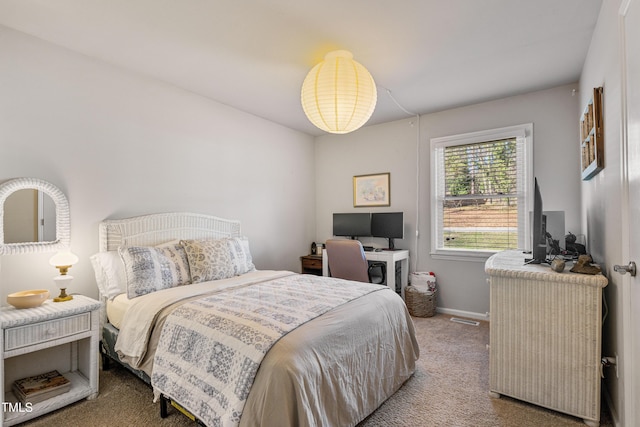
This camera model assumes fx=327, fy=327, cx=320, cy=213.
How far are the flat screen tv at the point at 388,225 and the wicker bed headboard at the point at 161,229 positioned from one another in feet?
5.69

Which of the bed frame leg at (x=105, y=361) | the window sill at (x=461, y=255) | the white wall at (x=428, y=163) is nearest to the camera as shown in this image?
the bed frame leg at (x=105, y=361)

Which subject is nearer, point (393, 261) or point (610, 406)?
point (610, 406)

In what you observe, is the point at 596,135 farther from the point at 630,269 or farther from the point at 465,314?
the point at 465,314

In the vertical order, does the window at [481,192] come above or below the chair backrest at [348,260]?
above

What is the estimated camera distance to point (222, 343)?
1630 millimetres

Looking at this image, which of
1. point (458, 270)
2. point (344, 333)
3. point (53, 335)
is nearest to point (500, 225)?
point (458, 270)

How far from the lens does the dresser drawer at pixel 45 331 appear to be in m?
1.86

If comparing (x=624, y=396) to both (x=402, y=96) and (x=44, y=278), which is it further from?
(x=44, y=278)

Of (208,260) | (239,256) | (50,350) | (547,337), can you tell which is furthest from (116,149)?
(547,337)

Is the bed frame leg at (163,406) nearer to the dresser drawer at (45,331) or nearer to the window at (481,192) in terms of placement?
the dresser drawer at (45,331)

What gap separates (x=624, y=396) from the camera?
1.57 meters

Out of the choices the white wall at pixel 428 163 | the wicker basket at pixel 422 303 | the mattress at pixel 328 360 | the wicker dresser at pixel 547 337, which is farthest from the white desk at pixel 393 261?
the wicker dresser at pixel 547 337

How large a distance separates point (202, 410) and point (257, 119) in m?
3.28

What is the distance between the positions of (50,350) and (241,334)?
175 centimetres
